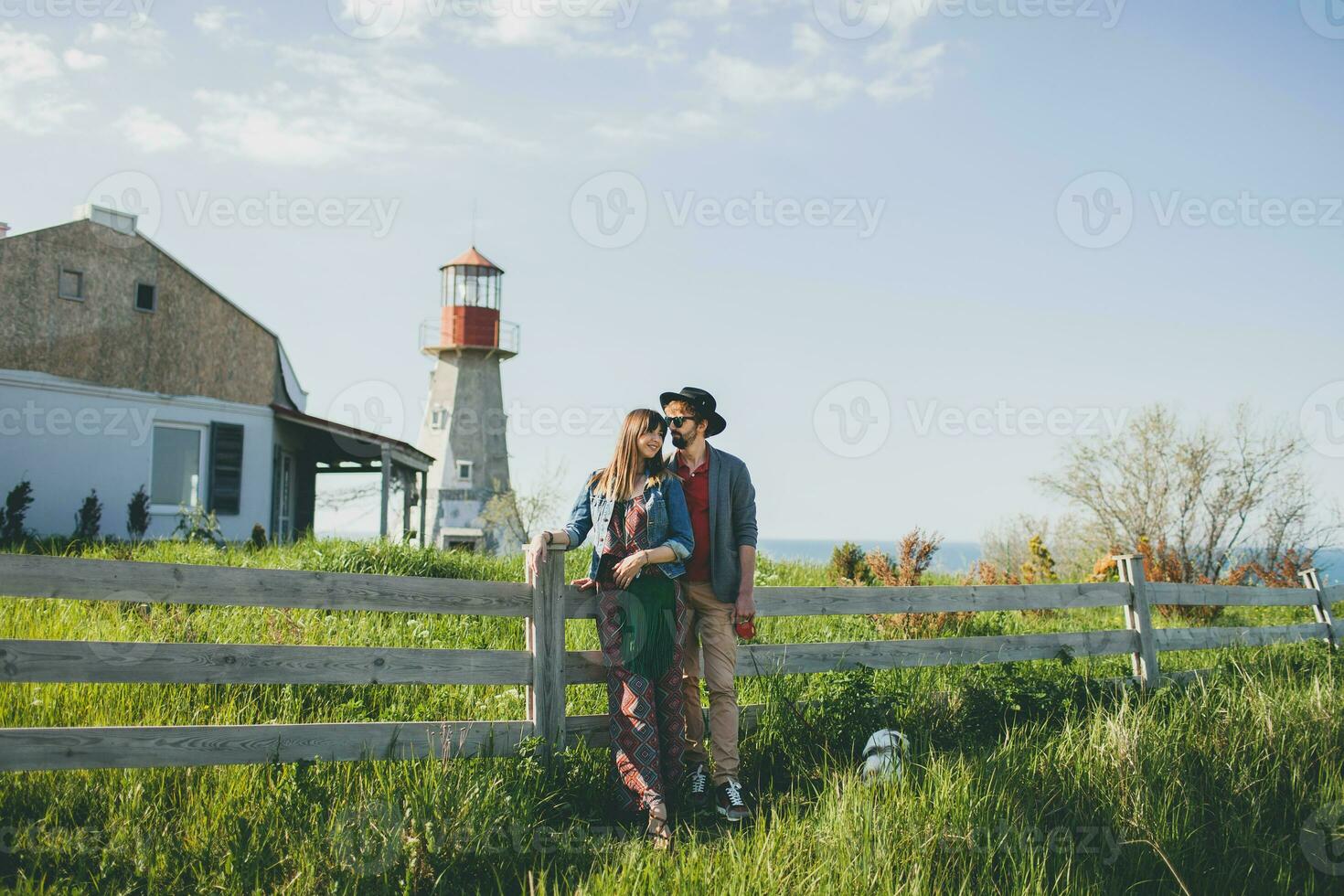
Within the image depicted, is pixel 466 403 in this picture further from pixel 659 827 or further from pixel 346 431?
pixel 659 827

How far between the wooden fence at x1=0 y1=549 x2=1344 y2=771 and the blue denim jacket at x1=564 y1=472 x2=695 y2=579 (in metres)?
0.30

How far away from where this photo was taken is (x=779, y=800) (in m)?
4.71

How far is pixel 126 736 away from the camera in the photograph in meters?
3.96

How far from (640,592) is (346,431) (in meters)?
14.9

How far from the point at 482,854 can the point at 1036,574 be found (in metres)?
11.6

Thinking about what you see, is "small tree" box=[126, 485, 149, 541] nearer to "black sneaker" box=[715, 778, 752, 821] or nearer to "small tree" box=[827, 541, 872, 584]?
"small tree" box=[827, 541, 872, 584]

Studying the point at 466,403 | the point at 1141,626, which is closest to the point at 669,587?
the point at 1141,626

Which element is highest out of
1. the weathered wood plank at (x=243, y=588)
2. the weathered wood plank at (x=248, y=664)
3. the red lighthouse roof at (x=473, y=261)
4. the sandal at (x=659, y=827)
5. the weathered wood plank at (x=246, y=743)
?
the red lighthouse roof at (x=473, y=261)

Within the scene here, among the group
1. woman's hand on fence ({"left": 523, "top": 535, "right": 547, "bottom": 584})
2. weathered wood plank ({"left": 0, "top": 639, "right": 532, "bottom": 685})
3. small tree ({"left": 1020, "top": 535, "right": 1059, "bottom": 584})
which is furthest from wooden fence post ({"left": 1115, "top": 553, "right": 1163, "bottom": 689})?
small tree ({"left": 1020, "top": 535, "right": 1059, "bottom": 584})

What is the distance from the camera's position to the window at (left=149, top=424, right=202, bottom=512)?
15797mm

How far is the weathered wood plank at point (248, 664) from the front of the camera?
12.6 ft

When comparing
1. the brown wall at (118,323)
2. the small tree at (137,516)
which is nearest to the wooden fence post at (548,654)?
the small tree at (137,516)

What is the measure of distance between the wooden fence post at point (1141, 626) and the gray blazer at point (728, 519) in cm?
360

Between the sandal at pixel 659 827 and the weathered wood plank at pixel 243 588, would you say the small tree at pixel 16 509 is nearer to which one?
the weathered wood plank at pixel 243 588
